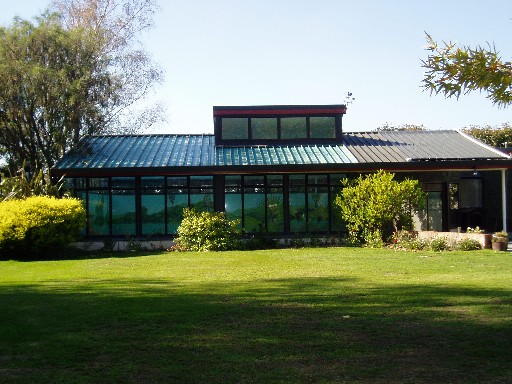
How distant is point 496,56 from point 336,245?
682 inches

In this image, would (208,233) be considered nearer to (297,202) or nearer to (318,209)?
(297,202)

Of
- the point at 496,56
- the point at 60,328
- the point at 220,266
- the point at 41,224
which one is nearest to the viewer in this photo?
the point at 496,56

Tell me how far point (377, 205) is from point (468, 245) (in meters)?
3.33

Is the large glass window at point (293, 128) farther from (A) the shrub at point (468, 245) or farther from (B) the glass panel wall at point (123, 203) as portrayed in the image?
(A) the shrub at point (468, 245)

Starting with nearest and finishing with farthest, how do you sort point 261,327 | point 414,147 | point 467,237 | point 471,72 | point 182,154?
1. point 471,72
2. point 261,327
3. point 467,237
4. point 182,154
5. point 414,147

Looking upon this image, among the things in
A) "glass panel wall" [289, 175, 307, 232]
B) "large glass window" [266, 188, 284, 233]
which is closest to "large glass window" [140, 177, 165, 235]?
"large glass window" [266, 188, 284, 233]

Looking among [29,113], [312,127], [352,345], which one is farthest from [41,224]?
[352,345]

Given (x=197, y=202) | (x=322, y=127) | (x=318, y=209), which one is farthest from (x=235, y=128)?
(x=318, y=209)

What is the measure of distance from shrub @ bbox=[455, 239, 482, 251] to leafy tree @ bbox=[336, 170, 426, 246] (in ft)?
8.30

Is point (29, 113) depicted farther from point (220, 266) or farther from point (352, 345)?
point (352, 345)

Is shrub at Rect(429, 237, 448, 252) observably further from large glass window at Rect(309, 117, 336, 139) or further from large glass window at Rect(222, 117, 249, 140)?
large glass window at Rect(222, 117, 249, 140)

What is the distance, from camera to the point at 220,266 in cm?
1478

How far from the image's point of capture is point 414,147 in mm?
25047

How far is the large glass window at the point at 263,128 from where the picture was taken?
25406 millimetres
